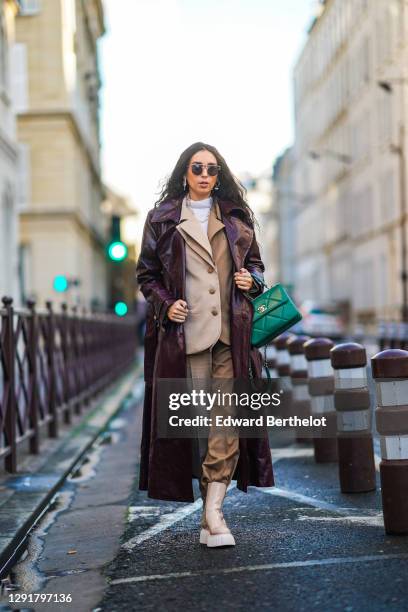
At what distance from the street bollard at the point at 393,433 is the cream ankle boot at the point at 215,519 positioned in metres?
0.78

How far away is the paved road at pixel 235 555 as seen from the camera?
15.6 feet

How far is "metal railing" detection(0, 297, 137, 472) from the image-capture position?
8828 mm

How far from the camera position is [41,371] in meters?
11.2

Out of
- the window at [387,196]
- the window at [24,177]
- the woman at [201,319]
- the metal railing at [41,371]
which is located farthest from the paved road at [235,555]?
the window at [387,196]

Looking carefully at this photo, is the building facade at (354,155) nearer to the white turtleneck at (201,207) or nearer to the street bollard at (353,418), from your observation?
the street bollard at (353,418)

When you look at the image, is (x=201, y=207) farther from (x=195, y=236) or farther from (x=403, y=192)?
(x=403, y=192)

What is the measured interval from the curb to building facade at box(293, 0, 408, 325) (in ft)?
99.3

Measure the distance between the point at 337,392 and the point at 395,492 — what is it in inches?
60.4

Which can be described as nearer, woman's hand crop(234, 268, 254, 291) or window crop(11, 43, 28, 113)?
woman's hand crop(234, 268, 254, 291)

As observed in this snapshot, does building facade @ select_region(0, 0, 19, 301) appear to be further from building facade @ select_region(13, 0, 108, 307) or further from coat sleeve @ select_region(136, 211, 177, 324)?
coat sleeve @ select_region(136, 211, 177, 324)

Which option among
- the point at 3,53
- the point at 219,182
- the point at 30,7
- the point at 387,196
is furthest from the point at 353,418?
the point at 387,196

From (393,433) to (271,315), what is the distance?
0.81 m

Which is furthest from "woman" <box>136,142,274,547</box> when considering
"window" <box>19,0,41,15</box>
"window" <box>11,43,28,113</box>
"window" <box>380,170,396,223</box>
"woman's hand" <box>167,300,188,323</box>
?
"window" <box>380,170,396,223</box>

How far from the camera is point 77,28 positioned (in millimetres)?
52656
